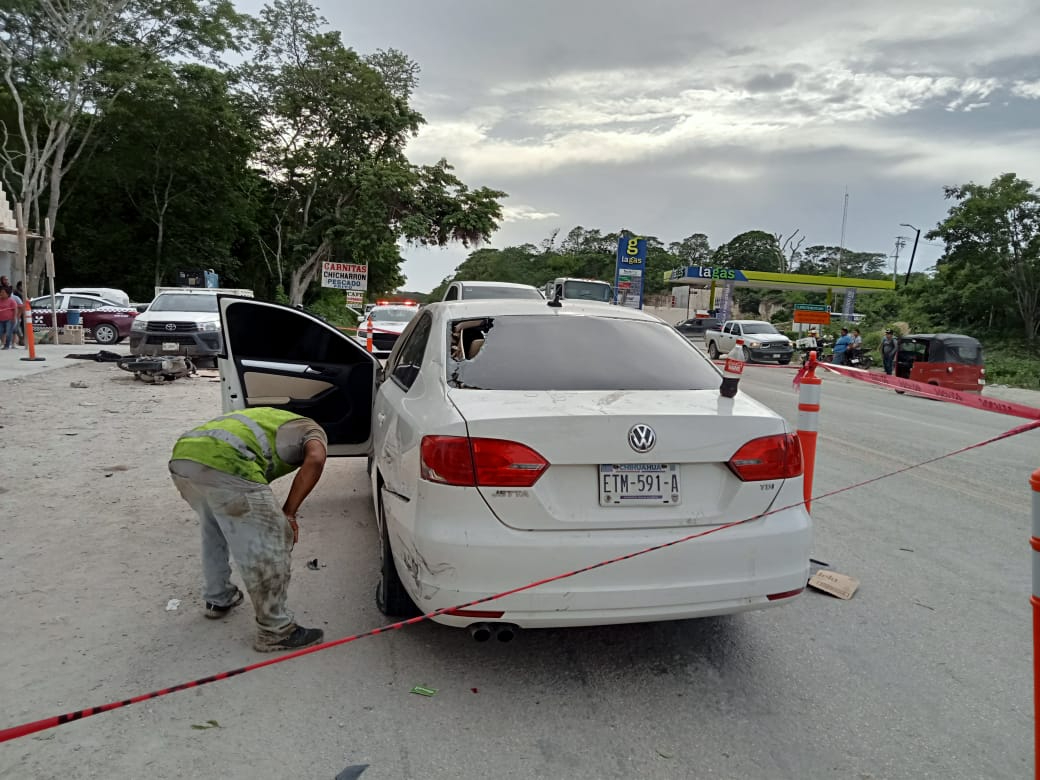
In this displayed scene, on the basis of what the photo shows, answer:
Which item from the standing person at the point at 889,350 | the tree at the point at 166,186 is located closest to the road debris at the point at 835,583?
the standing person at the point at 889,350

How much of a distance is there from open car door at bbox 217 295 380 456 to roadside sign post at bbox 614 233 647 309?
26.6 metres

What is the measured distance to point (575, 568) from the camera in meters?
2.88

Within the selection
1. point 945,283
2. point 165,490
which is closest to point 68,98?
point 165,490

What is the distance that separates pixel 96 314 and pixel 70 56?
1019cm

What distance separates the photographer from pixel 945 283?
1426 inches

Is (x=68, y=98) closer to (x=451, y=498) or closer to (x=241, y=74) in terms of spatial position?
(x=241, y=74)

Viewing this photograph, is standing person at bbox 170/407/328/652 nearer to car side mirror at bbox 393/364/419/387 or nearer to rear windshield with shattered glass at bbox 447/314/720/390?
car side mirror at bbox 393/364/419/387

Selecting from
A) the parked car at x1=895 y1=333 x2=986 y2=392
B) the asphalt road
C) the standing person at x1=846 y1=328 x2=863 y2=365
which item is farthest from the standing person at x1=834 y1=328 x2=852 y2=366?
the asphalt road

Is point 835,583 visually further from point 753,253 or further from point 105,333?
point 753,253

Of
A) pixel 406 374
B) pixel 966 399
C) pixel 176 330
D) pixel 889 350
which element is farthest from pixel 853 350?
pixel 406 374

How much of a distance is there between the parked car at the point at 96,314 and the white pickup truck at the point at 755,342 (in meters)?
21.2

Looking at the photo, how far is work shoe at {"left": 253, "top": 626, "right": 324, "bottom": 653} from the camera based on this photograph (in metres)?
3.38

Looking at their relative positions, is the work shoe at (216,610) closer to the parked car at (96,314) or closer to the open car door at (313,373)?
the open car door at (313,373)

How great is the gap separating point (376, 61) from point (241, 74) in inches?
254
